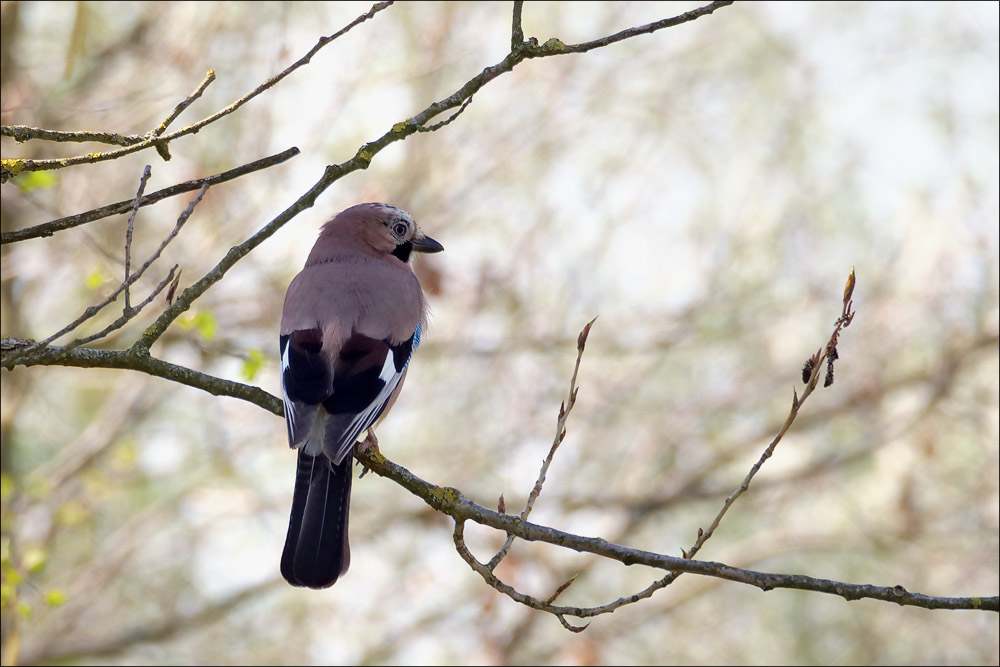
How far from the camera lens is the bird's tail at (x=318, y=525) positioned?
3988 millimetres

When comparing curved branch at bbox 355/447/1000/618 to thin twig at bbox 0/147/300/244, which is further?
thin twig at bbox 0/147/300/244

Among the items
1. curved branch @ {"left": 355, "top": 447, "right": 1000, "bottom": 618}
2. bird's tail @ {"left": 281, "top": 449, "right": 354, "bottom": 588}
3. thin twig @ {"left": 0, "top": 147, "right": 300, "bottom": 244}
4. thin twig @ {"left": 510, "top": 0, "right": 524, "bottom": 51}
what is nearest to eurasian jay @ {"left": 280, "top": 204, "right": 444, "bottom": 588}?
bird's tail @ {"left": 281, "top": 449, "right": 354, "bottom": 588}

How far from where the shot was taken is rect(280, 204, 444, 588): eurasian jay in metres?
4.06

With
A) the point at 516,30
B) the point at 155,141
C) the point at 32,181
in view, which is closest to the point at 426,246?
the point at 32,181

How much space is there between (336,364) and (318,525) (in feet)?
2.32

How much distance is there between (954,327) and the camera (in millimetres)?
9391

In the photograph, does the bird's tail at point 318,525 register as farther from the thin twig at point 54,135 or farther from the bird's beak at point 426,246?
the bird's beak at point 426,246

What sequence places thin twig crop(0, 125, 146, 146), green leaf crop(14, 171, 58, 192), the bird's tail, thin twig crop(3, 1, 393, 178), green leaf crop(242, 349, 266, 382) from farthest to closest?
green leaf crop(242, 349, 266, 382)
green leaf crop(14, 171, 58, 192)
the bird's tail
thin twig crop(3, 1, 393, 178)
thin twig crop(0, 125, 146, 146)

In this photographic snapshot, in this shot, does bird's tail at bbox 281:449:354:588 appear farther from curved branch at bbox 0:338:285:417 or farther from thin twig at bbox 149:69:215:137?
thin twig at bbox 149:69:215:137

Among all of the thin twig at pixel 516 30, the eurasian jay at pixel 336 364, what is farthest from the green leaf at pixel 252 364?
the thin twig at pixel 516 30

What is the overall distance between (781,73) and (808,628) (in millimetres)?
6267

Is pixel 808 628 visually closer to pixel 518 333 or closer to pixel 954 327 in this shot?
pixel 954 327

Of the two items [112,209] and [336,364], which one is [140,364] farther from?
[336,364]

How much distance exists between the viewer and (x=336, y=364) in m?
4.48
